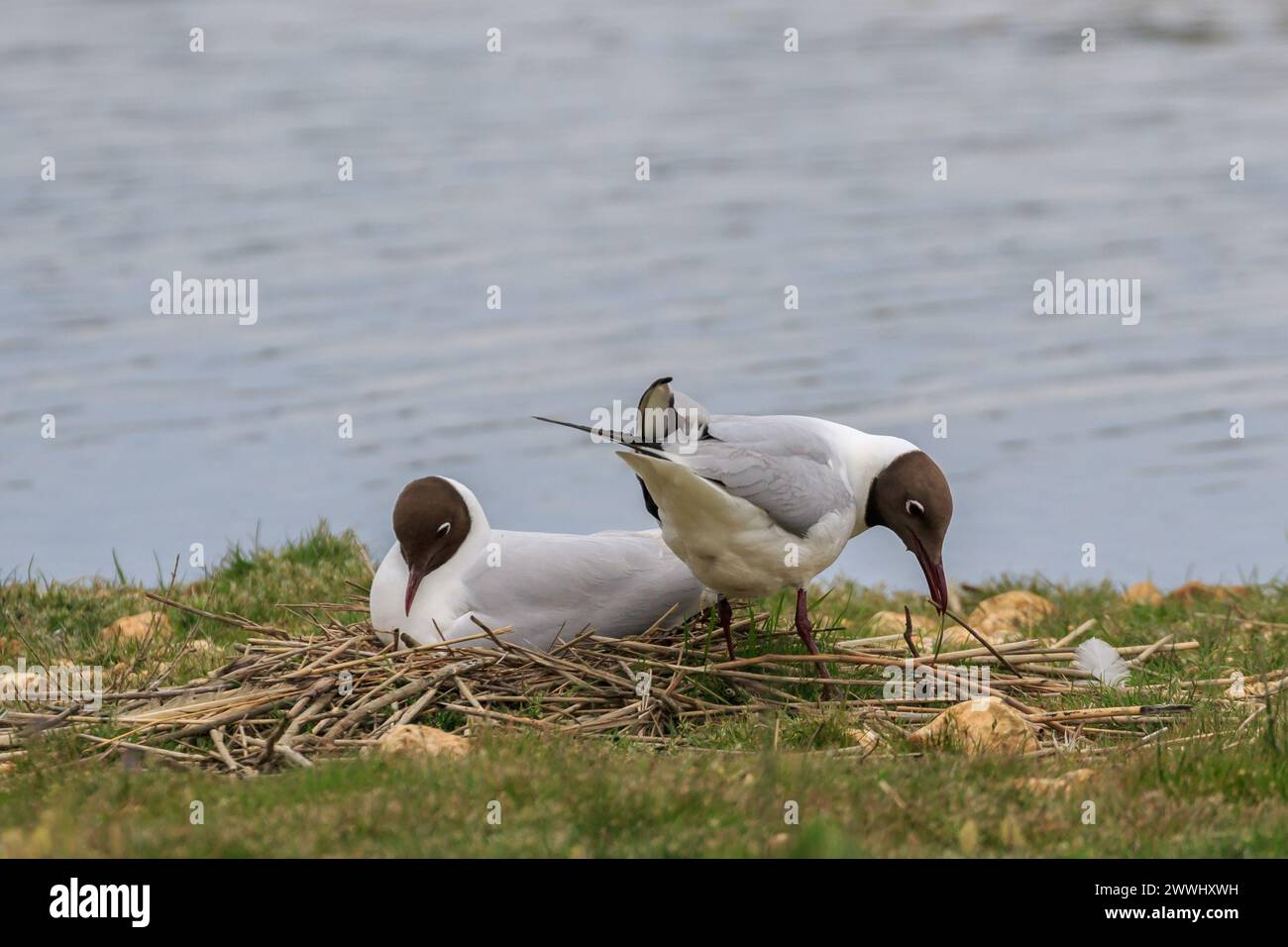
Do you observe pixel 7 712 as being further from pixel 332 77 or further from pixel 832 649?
pixel 332 77

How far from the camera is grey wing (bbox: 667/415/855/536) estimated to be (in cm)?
629

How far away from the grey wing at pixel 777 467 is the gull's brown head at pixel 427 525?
1113mm

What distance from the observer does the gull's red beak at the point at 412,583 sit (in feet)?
22.4

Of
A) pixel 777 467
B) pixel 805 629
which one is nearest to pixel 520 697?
pixel 805 629

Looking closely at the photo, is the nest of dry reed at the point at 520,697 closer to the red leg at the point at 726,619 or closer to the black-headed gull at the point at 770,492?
the red leg at the point at 726,619

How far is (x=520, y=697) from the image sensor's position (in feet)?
20.8

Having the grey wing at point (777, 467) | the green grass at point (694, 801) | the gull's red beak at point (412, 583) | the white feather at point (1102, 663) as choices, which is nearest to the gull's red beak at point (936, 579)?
the grey wing at point (777, 467)

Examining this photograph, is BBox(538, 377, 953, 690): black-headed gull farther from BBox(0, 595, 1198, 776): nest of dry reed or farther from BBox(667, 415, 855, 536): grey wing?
BBox(0, 595, 1198, 776): nest of dry reed

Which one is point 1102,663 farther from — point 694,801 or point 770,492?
point 694,801

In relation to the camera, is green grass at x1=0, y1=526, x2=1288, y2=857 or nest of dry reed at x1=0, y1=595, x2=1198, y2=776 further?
nest of dry reed at x1=0, y1=595, x2=1198, y2=776

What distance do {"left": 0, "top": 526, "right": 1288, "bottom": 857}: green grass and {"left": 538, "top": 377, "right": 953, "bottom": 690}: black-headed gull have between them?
0.62m

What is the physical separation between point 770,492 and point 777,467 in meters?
0.14

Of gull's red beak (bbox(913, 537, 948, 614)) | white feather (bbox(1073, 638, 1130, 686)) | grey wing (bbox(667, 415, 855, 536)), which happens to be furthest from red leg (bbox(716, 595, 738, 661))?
white feather (bbox(1073, 638, 1130, 686))
